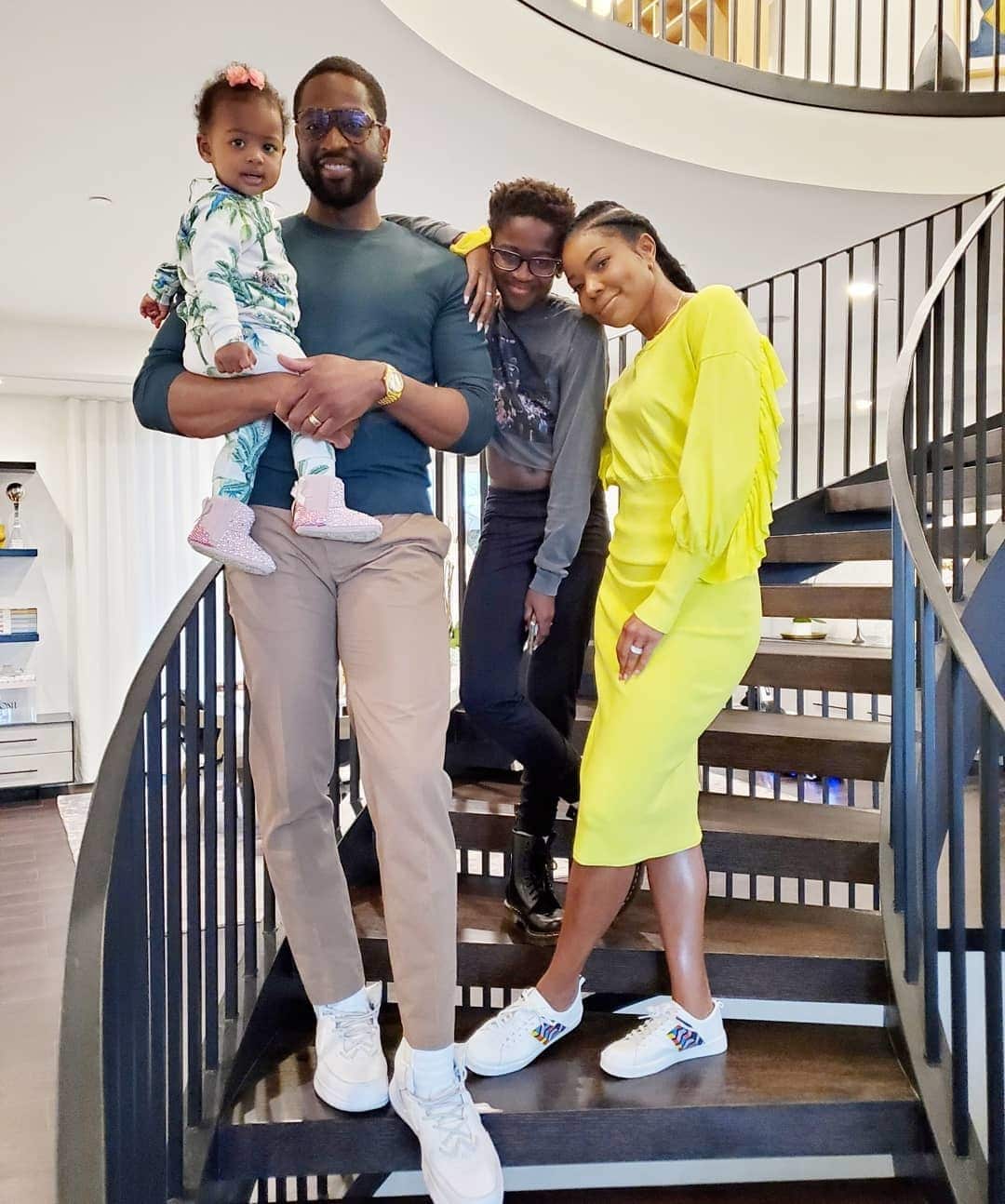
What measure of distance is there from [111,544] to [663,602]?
5519 millimetres

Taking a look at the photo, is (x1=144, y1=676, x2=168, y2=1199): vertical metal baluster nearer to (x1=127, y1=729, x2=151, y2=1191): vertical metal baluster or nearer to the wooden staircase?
(x1=127, y1=729, x2=151, y2=1191): vertical metal baluster

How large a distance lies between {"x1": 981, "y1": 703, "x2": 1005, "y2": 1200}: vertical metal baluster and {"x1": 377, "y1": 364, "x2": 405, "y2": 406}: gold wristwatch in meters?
0.99

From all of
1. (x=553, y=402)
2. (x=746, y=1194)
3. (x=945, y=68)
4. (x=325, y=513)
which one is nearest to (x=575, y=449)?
(x=553, y=402)

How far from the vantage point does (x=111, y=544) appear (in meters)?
5.88

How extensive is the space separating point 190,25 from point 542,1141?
2983mm

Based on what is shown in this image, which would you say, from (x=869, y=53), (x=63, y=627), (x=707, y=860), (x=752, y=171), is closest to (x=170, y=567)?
(x=63, y=627)

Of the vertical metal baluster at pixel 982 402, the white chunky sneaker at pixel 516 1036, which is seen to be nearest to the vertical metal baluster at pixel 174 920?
the white chunky sneaker at pixel 516 1036

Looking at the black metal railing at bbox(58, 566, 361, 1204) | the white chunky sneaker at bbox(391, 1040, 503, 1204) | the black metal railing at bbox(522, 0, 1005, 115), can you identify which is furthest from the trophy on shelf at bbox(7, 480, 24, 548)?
the white chunky sneaker at bbox(391, 1040, 503, 1204)

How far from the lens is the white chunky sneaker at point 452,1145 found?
115 centimetres

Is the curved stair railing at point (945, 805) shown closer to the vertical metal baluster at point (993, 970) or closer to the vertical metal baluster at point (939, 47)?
the vertical metal baluster at point (993, 970)

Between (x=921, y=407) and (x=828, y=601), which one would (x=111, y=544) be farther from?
(x=921, y=407)

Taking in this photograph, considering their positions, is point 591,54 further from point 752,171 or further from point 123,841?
point 123,841

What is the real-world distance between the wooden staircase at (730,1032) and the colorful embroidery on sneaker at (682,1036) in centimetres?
4

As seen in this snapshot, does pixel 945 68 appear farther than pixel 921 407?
Yes
